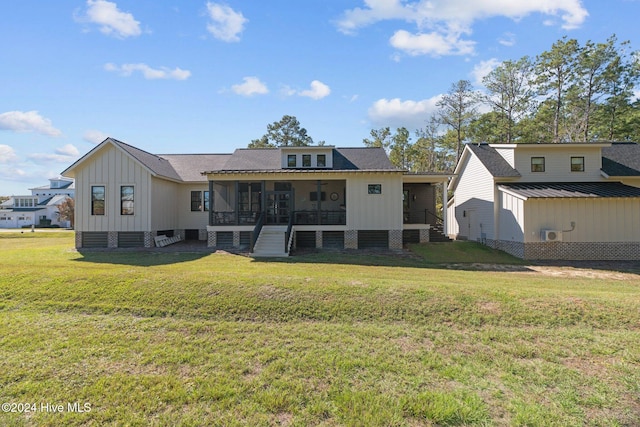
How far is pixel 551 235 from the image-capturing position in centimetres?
1484

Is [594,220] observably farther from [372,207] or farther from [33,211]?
[33,211]

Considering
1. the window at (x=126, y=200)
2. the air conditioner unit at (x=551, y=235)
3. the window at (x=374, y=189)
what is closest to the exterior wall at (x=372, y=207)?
the window at (x=374, y=189)

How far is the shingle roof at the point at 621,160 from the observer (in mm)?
17672

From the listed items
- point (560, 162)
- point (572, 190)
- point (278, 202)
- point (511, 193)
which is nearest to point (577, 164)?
point (560, 162)

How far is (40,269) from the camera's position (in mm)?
8961

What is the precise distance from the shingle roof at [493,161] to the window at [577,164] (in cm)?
305

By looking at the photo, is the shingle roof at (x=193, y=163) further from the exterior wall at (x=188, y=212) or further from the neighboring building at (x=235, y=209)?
the neighboring building at (x=235, y=209)

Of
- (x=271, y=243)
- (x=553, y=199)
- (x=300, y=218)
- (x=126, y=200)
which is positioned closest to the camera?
(x=553, y=199)

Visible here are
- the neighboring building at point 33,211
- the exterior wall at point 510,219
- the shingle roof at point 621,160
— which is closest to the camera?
the exterior wall at point 510,219

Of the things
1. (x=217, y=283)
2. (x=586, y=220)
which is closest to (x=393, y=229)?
(x=586, y=220)

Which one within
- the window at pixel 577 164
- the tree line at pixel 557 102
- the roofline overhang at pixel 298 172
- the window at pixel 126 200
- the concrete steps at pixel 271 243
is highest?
the tree line at pixel 557 102

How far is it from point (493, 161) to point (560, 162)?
129 inches

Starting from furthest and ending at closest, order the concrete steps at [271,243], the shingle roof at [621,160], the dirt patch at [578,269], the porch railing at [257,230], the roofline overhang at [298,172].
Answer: the shingle roof at [621,160], the roofline overhang at [298,172], the porch railing at [257,230], the concrete steps at [271,243], the dirt patch at [578,269]

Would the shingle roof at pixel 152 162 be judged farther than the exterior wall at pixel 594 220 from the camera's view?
Yes
